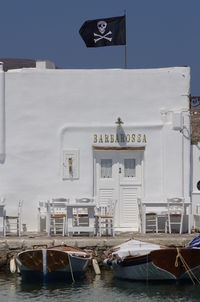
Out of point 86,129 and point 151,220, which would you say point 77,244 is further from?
point 86,129

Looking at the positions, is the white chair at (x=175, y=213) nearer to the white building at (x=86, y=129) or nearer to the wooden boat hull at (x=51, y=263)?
the white building at (x=86, y=129)

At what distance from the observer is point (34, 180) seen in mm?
23672

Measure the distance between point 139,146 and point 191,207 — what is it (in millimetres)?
2250

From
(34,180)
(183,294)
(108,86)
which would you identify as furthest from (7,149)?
(183,294)

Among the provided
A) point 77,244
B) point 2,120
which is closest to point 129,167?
point 2,120

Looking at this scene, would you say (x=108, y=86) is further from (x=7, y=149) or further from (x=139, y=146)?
(x=7, y=149)

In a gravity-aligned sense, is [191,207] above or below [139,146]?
below

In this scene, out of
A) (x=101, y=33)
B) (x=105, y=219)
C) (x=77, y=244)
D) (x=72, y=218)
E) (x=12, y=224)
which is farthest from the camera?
(x=101, y=33)

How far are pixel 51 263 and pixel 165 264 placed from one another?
256 cm

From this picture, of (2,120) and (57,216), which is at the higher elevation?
(2,120)

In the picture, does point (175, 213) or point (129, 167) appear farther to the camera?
point (129, 167)

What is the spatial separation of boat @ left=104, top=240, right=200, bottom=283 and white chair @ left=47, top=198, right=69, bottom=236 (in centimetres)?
306

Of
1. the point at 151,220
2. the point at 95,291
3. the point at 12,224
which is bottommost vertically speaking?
the point at 95,291

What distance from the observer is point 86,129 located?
2380cm
